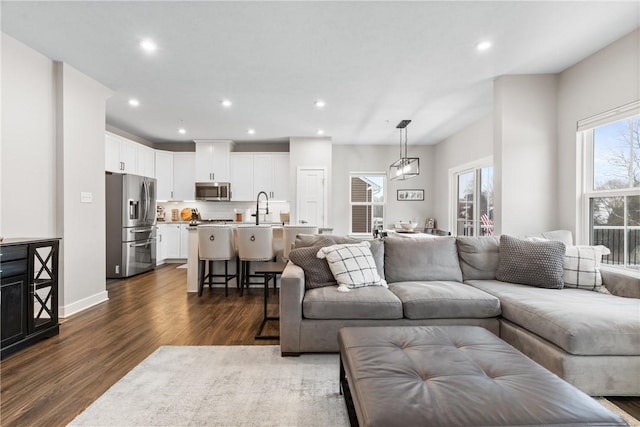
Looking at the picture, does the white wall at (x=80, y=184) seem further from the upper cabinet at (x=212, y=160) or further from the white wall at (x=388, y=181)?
the white wall at (x=388, y=181)

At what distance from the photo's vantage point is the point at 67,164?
130 inches

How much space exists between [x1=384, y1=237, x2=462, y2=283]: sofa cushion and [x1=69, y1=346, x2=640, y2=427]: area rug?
3.37 ft

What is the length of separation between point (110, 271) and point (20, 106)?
306 cm

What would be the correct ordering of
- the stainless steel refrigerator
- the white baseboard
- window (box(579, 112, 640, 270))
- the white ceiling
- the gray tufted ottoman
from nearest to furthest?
the gray tufted ottoman < the white ceiling < window (box(579, 112, 640, 270)) < the white baseboard < the stainless steel refrigerator

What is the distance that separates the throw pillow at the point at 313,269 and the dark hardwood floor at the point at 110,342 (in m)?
0.60

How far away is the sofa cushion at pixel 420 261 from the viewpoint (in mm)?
2926

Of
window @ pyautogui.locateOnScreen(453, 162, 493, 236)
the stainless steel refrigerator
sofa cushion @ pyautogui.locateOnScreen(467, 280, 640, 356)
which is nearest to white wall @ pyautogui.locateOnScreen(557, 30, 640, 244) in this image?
sofa cushion @ pyautogui.locateOnScreen(467, 280, 640, 356)

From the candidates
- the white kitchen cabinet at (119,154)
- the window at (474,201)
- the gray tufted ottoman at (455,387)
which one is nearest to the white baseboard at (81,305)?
the white kitchen cabinet at (119,154)

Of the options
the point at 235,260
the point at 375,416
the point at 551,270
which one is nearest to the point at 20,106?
the point at 235,260

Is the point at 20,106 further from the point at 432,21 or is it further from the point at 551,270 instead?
the point at 551,270

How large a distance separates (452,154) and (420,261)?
422 cm

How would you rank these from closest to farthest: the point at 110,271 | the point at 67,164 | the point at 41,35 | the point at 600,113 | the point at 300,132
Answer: the point at 41,35
the point at 600,113
the point at 67,164
the point at 110,271
the point at 300,132

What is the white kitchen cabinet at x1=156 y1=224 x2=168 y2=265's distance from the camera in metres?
6.38

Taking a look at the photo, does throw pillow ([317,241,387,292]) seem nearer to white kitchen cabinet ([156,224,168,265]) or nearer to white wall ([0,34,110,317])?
white wall ([0,34,110,317])
